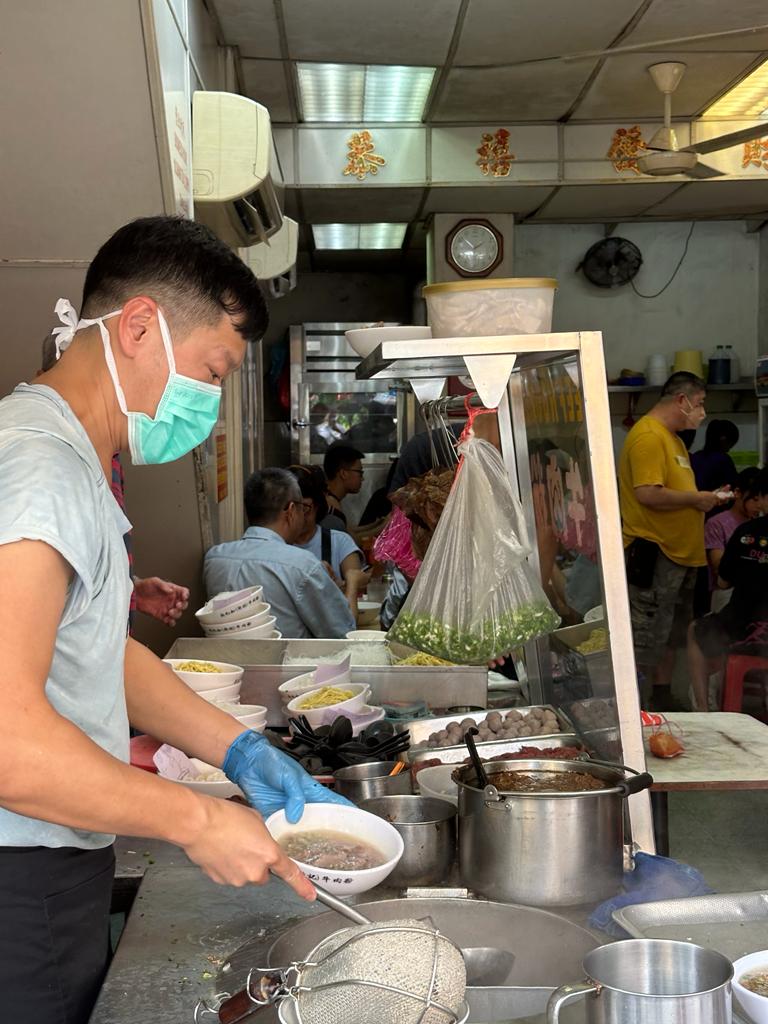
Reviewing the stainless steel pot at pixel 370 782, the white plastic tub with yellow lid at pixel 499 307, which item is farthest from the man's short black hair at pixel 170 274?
the stainless steel pot at pixel 370 782

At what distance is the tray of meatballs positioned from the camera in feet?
8.13

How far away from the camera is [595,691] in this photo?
2.33 meters

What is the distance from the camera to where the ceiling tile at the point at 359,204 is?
7.78 m

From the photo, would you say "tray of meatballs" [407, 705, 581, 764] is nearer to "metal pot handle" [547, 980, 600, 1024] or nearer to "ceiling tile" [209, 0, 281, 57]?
"metal pot handle" [547, 980, 600, 1024]

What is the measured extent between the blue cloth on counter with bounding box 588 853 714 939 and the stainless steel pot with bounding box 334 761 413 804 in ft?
1.68

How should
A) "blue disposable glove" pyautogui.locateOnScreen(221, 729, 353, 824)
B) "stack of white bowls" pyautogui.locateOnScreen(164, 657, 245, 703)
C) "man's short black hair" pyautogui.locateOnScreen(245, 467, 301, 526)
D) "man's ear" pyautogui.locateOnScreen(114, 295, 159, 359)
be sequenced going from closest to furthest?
"man's ear" pyautogui.locateOnScreen(114, 295, 159, 359) → "blue disposable glove" pyautogui.locateOnScreen(221, 729, 353, 824) → "stack of white bowls" pyautogui.locateOnScreen(164, 657, 245, 703) → "man's short black hair" pyautogui.locateOnScreen(245, 467, 301, 526)

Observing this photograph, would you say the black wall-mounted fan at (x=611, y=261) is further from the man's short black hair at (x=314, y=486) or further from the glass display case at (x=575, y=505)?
the glass display case at (x=575, y=505)

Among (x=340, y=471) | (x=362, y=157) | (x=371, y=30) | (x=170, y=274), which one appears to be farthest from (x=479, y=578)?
(x=362, y=157)

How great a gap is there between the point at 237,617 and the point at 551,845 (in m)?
2.22

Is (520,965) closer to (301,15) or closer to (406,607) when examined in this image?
(406,607)

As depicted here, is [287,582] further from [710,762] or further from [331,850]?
[331,850]

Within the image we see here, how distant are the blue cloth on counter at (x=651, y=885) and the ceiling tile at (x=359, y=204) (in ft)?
21.3

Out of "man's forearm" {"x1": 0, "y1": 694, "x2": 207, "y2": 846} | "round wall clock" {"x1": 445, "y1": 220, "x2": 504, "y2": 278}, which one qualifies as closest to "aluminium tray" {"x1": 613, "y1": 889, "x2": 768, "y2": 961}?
"man's forearm" {"x1": 0, "y1": 694, "x2": 207, "y2": 846}

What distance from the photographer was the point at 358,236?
9820mm
